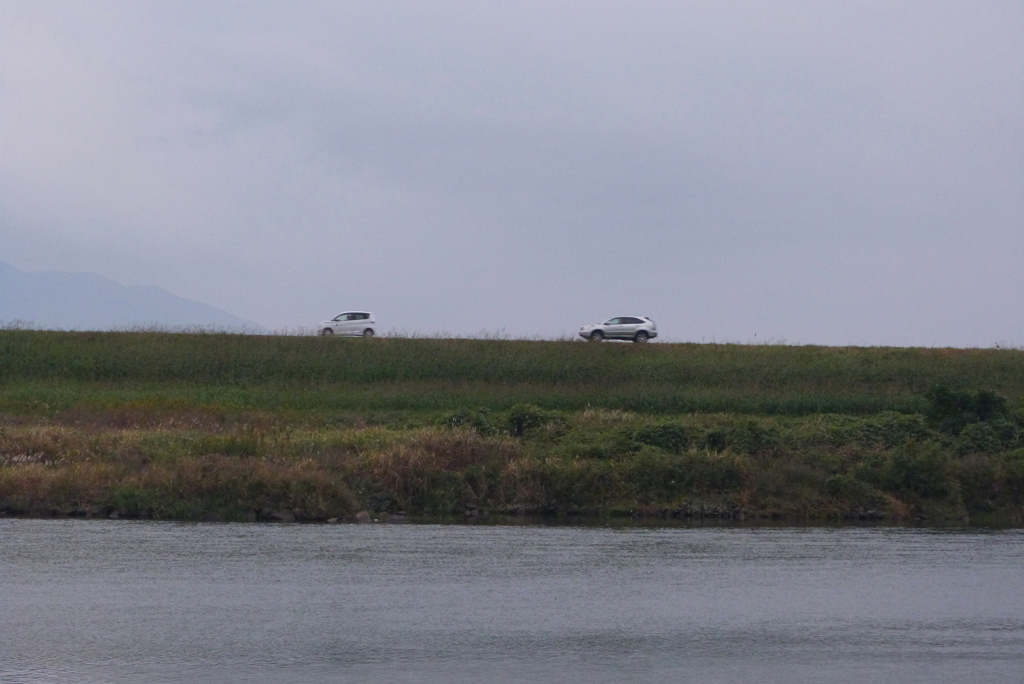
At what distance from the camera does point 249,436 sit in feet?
113

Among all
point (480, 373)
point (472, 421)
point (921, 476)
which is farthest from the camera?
point (480, 373)

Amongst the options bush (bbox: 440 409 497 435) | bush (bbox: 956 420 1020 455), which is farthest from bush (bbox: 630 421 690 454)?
bush (bbox: 956 420 1020 455)

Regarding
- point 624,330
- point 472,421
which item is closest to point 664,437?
point 472,421

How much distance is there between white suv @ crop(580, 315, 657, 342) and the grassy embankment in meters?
6.13

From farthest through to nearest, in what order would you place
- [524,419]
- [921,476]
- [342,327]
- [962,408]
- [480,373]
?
[342,327], [480,373], [962,408], [524,419], [921,476]

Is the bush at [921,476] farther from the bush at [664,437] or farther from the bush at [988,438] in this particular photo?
the bush at [664,437]

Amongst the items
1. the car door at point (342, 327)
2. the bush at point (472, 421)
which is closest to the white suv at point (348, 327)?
the car door at point (342, 327)

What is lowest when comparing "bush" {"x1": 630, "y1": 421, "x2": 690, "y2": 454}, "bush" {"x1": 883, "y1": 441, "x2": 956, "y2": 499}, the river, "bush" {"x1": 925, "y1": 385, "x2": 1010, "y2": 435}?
the river

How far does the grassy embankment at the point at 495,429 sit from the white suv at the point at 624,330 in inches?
241

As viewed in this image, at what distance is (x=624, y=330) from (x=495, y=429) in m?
24.5

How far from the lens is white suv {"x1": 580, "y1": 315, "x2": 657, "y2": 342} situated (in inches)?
2381

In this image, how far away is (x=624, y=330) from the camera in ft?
198

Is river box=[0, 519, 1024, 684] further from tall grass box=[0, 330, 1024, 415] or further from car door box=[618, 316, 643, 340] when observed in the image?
car door box=[618, 316, 643, 340]

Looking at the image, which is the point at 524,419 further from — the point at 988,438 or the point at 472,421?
the point at 988,438
